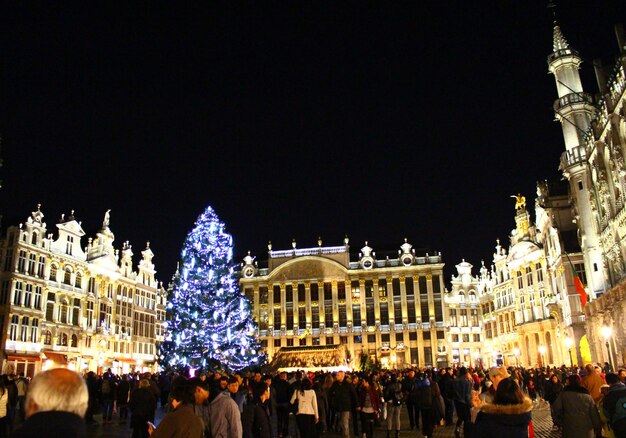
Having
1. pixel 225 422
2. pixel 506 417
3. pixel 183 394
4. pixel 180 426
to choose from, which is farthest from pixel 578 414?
pixel 180 426

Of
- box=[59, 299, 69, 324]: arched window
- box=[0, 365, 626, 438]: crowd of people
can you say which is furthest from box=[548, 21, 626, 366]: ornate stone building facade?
box=[59, 299, 69, 324]: arched window

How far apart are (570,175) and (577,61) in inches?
432

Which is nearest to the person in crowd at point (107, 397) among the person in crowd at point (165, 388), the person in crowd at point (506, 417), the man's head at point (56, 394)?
the person in crowd at point (165, 388)

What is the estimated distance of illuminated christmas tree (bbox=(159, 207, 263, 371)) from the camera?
34406 millimetres

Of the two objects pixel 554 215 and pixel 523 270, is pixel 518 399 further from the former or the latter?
pixel 523 270

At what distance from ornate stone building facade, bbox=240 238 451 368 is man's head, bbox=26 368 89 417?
77.0 metres

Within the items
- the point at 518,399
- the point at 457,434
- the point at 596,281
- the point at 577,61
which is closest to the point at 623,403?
the point at 518,399

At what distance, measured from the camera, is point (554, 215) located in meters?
52.5

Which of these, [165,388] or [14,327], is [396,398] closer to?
[165,388]

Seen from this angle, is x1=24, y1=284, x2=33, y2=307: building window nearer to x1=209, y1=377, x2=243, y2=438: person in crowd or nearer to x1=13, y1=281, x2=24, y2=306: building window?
x1=13, y1=281, x2=24, y2=306: building window

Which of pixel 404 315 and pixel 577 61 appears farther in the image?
pixel 404 315

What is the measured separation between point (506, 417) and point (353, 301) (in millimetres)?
78213

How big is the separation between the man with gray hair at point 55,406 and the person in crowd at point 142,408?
405 inches

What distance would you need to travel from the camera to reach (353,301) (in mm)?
82438
